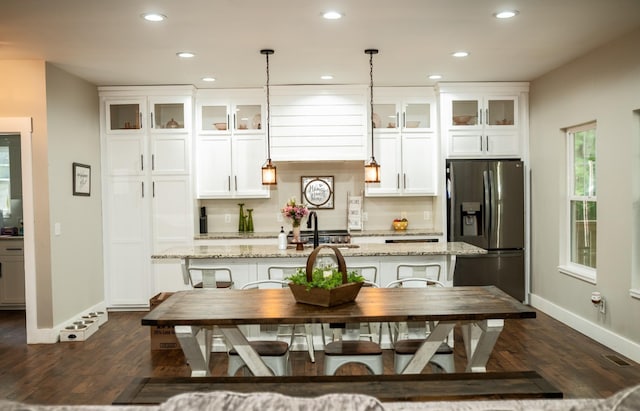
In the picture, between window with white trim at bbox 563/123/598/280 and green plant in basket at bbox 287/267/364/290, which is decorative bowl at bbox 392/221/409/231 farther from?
green plant in basket at bbox 287/267/364/290

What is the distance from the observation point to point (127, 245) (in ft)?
20.9

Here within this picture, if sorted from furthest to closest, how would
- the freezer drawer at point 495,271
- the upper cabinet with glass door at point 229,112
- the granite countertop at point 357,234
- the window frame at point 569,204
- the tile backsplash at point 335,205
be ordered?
1. the tile backsplash at point 335,205
2. the upper cabinet with glass door at point 229,112
3. the granite countertop at point 357,234
4. the freezer drawer at point 495,271
5. the window frame at point 569,204

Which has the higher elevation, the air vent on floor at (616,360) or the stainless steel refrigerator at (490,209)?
the stainless steel refrigerator at (490,209)

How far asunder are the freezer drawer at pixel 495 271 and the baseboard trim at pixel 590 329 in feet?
0.91

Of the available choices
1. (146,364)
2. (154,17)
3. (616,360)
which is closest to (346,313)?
(146,364)

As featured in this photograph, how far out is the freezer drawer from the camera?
6.14 meters

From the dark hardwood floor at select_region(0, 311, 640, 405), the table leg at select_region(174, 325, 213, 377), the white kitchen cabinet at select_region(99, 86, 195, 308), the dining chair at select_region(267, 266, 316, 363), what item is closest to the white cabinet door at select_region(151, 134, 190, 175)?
the white kitchen cabinet at select_region(99, 86, 195, 308)

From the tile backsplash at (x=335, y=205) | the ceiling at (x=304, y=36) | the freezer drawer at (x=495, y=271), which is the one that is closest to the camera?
the ceiling at (x=304, y=36)

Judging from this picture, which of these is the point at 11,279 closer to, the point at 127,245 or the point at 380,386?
the point at 127,245

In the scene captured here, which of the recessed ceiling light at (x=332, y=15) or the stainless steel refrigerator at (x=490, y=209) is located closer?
the recessed ceiling light at (x=332, y=15)

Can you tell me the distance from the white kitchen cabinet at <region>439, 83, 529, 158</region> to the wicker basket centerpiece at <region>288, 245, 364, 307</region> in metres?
3.83

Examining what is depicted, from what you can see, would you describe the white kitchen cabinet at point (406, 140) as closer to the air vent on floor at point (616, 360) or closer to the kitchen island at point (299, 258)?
the kitchen island at point (299, 258)

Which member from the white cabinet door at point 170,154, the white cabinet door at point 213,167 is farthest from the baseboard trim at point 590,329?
the white cabinet door at point 170,154

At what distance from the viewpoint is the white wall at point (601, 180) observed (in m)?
4.41
